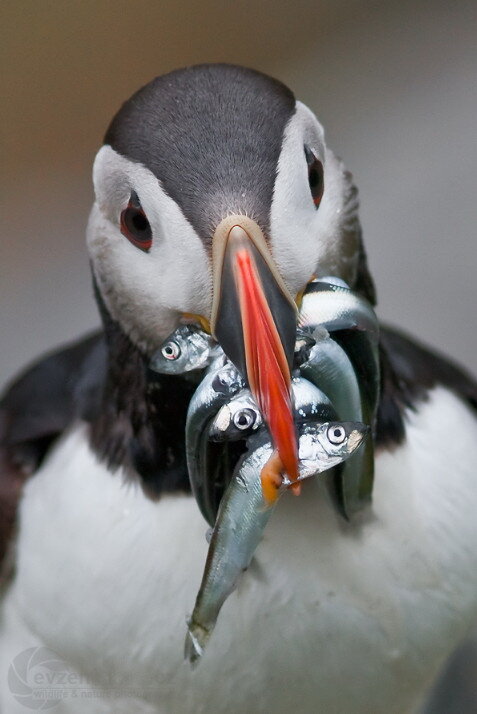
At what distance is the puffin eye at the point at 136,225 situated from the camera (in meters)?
1.94

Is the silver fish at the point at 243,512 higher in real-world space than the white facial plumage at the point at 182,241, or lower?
lower

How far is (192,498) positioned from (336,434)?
0.56m

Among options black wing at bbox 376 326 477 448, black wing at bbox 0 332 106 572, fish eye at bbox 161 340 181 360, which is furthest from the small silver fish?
black wing at bbox 0 332 106 572

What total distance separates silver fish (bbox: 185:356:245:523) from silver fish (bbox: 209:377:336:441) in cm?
2

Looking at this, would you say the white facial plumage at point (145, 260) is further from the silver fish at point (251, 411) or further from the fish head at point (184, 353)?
the silver fish at point (251, 411)

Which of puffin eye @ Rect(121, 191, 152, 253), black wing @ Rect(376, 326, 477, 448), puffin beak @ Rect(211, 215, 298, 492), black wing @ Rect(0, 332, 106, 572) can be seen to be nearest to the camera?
puffin beak @ Rect(211, 215, 298, 492)

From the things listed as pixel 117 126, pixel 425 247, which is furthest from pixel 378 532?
pixel 425 247

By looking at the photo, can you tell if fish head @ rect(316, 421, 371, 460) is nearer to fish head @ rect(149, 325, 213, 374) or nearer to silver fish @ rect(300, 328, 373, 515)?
silver fish @ rect(300, 328, 373, 515)

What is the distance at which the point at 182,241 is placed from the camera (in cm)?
185

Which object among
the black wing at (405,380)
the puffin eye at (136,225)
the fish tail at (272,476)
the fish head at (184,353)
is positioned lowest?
the black wing at (405,380)

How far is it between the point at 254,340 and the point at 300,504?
564 mm

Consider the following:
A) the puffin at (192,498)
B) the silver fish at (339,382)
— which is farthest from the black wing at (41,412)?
the silver fish at (339,382)

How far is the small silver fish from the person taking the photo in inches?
72.4

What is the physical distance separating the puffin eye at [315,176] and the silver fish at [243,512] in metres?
0.44
